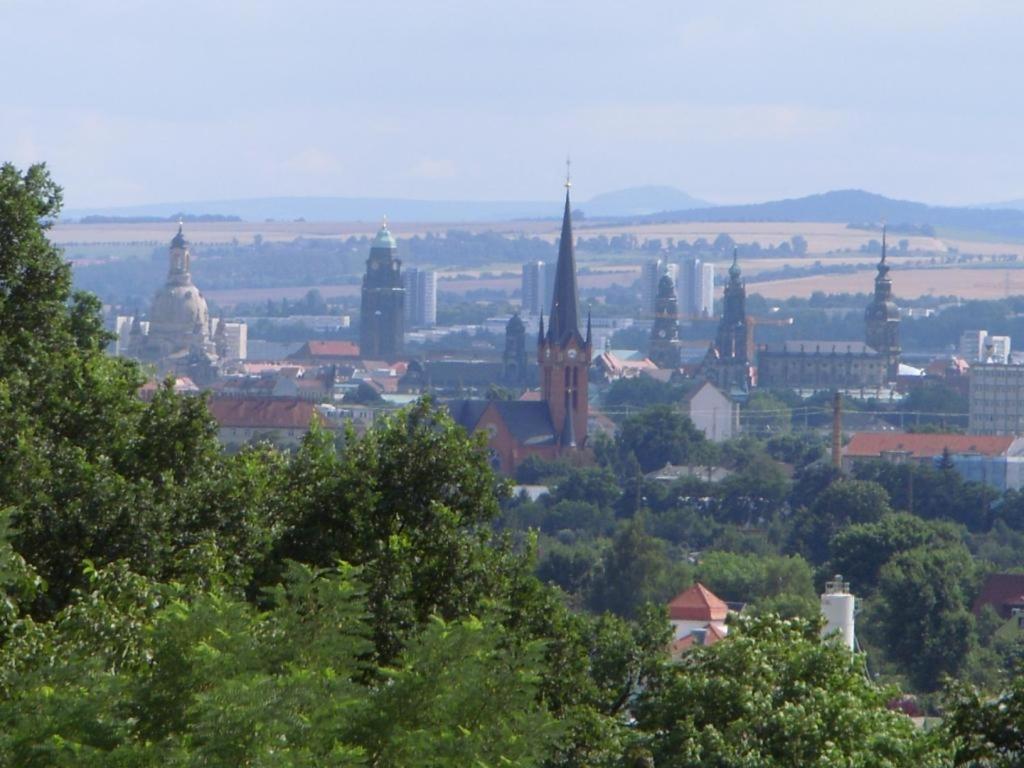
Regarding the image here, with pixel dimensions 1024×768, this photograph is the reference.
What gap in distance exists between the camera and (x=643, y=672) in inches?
1007

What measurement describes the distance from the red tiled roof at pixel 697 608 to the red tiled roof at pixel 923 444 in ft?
265

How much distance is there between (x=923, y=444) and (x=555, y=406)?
20.1 m

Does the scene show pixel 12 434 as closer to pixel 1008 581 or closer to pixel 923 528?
pixel 1008 581

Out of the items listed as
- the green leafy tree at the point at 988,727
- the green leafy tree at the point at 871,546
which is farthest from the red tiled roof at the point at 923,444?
the green leafy tree at the point at 988,727

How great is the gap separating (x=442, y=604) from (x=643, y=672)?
181 centimetres

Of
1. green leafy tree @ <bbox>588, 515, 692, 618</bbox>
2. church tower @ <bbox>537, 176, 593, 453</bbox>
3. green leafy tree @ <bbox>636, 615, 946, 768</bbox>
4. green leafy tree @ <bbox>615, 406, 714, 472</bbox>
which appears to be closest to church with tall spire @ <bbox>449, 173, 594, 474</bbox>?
church tower @ <bbox>537, 176, 593, 453</bbox>

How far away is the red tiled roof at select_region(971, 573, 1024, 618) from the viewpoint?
79.0 meters

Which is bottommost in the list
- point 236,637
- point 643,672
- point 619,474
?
point 619,474

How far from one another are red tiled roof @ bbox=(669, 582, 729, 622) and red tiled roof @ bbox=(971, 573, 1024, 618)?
1245 centimetres

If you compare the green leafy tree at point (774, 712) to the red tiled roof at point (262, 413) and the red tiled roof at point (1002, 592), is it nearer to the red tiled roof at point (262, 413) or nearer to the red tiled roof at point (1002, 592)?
the red tiled roof at point (1002, 592)

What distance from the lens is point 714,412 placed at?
640 feet

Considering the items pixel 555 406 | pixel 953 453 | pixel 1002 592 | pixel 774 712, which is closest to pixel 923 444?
pixel 953 453

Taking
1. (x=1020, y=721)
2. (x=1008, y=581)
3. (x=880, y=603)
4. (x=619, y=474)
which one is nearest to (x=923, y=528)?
(x=1008, y=581)

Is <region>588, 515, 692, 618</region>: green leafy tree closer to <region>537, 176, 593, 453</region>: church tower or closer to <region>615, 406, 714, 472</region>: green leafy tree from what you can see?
<region>615, 406, 714, 472</region>: green leafy tree
